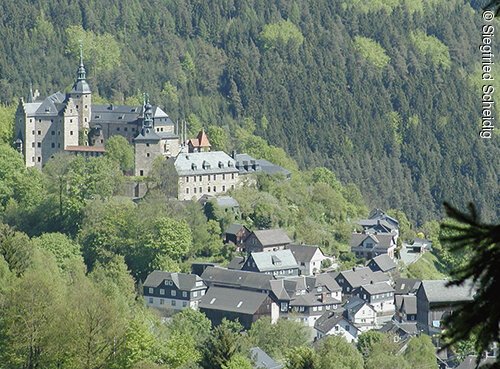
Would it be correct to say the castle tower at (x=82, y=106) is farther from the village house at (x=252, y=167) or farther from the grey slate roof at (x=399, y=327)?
the grey slate roof at (x=399, y=327)

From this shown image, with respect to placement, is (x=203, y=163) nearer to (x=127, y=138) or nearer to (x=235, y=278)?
(x=127, y=138)

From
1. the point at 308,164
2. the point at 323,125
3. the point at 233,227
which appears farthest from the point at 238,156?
the point at 323,125

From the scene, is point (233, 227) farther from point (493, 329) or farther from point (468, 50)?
point (468, 50)

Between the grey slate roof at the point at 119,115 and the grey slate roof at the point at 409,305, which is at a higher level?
the grey slate roof at the point at 119,115

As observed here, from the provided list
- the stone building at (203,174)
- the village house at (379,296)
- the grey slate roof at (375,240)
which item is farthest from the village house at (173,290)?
the grey slate roof at (375,240)

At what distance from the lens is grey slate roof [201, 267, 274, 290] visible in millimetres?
81812

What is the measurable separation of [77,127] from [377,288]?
2130 centimetres

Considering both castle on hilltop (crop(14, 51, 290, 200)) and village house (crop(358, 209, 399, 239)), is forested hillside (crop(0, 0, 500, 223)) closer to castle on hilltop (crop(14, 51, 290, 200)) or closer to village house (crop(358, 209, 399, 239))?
village house (crop(358, 209, 399, 239))

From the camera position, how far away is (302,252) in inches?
3408

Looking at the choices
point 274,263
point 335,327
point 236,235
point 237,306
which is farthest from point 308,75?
point 237,306

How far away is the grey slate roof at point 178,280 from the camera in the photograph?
80.2 metres

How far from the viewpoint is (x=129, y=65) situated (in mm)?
162500

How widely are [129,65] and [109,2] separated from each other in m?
19.2

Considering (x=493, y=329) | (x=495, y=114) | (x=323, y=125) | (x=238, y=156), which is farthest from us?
(x=495, y=114)
